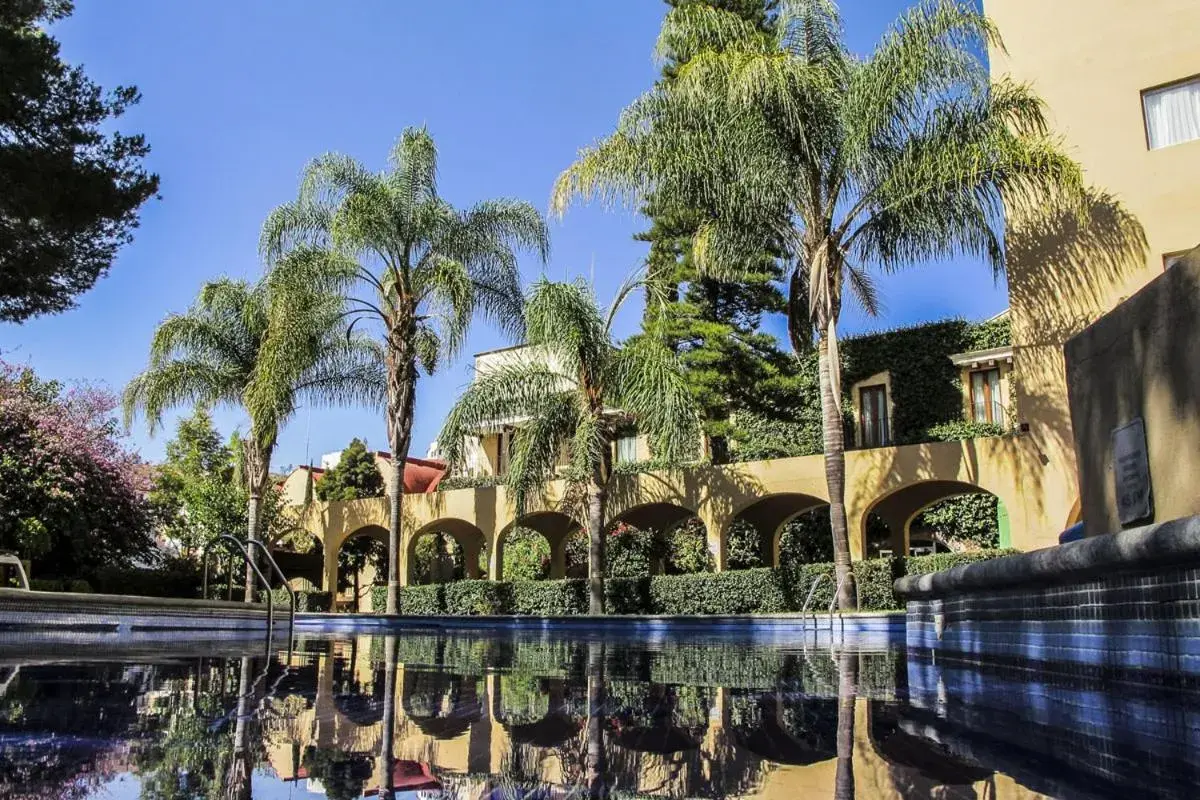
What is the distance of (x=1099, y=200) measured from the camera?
54.9 ft

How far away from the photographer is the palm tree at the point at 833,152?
15.1 m

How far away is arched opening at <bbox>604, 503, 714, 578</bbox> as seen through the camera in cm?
2591

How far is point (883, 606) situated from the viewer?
17641mm

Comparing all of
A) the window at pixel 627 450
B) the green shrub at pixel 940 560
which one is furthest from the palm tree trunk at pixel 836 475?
the window at pixel 627 450

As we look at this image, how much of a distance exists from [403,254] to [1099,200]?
13607mm

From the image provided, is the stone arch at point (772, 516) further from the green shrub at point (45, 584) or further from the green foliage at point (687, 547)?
the green shrub at point (45, 584)

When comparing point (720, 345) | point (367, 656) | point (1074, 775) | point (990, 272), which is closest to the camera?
point (1074, 775)

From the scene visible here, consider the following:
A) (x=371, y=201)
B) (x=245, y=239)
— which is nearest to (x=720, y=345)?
(x=371, y=201)

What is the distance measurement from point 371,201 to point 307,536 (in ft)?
47.6

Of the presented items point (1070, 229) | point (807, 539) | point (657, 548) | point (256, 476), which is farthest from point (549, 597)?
point (1070, 229)

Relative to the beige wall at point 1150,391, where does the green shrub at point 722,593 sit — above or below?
below

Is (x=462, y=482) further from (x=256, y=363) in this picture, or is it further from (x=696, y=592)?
(x=696, y=592)

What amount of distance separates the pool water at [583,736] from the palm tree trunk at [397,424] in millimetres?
14547

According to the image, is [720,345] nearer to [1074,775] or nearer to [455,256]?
[455,256]
